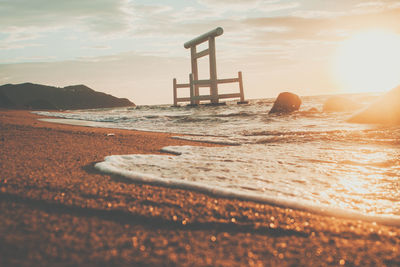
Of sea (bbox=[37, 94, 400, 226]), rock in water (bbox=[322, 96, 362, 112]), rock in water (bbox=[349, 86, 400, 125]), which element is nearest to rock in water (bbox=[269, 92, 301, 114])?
rock in water (bbox=[322, 96, 362, 112])

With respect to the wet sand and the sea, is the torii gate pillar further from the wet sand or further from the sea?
the wet sand

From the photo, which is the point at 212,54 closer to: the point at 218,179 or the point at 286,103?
the point at 286,103

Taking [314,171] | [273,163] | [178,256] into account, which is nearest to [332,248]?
[178,256]

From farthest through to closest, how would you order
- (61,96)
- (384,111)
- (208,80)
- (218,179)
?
(61,96) < (208,80) < (384,111) < (218,179)

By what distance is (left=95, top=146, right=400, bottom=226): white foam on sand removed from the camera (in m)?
1.37

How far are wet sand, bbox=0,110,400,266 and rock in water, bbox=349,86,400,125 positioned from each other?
5.07 m

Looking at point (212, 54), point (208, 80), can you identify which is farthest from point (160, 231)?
point (208, 80)

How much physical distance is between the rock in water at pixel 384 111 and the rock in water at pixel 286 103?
4.27 m

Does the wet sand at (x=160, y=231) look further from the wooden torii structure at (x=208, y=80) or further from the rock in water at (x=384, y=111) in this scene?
the wooden torii structure at (x=208, y=80)

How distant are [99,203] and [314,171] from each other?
1.49m

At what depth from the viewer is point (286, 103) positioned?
34.9 feet

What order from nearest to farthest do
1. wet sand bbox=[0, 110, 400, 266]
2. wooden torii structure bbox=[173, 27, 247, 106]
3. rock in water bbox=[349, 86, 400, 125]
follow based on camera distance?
wet sand bbox=[0, 110, 400, 266], rock in water bbox=[349, 86, 400, 125], wooden torii structure bbox=[173, 27, 247, 106]

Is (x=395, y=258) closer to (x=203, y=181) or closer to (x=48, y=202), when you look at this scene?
(x=203, y=181)

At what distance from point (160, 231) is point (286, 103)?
1010cm
